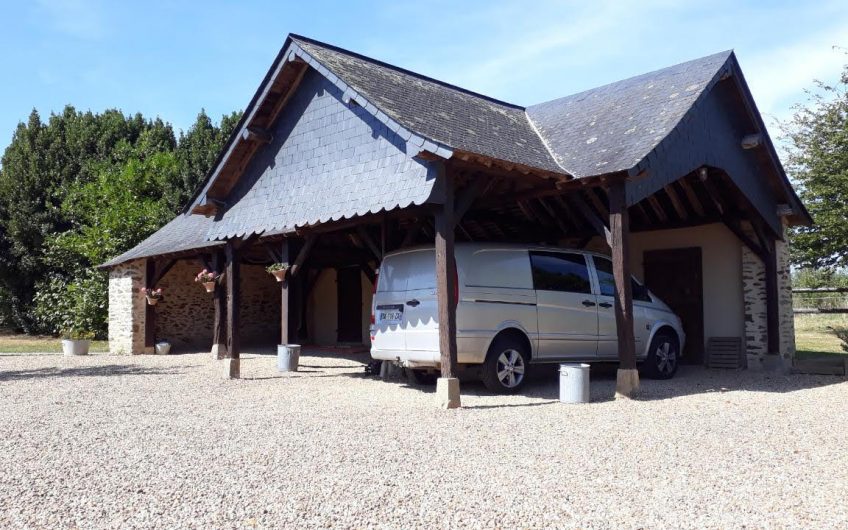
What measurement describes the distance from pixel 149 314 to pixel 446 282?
1153 cm

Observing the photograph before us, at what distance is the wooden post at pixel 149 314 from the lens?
647 inches

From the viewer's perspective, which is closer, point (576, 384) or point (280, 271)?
point (576, 384)

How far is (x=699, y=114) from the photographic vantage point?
30.2 ft

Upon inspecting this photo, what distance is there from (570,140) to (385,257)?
3201mm

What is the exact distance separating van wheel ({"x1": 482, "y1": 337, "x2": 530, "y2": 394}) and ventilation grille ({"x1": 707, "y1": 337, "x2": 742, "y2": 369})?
14.8 feet

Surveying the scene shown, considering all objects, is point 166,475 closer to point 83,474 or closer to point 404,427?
point 83,474

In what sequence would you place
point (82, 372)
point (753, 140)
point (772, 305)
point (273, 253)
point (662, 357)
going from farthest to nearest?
point (273, 253)
point (82, 372)
point (772, 305)
point (753, 140)
point (662, 357)

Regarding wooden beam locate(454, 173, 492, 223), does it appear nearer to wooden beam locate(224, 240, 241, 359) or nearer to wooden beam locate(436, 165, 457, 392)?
wooden beam locate(436, 165, 457, 392)

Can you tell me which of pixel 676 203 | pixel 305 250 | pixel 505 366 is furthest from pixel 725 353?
pixel 305 250

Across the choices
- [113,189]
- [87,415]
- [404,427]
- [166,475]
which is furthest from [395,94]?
[113,189]

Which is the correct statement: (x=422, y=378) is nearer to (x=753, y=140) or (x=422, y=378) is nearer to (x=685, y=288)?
(x=685, y=288)

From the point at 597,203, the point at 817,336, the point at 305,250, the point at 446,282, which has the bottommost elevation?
the point at 817,336

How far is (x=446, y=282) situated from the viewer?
7.24 meters

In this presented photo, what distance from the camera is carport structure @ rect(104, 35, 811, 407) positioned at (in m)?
7.79
